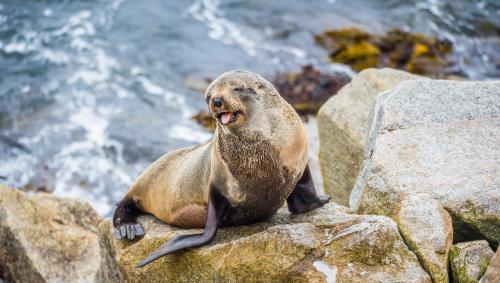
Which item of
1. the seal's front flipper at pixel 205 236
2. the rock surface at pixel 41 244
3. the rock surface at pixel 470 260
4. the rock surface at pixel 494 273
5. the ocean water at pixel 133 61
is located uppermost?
the rock surface at pixel 494 273

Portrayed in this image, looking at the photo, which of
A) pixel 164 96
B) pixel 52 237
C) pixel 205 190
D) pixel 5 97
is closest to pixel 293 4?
pixel 164 96

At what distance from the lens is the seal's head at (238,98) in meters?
4.34

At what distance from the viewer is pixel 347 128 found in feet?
24.6

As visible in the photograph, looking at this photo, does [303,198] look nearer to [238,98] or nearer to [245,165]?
[245,165]

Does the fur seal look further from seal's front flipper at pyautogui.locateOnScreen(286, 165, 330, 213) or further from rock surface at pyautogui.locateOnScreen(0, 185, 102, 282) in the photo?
rock surface at pyautogui.locateOnScreen(0, 185, 102, 282)

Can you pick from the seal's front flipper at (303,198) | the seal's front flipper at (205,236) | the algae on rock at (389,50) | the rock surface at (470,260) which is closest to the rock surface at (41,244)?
the seal's front flipper at (205,236)

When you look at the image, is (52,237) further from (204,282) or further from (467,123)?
(467,123)

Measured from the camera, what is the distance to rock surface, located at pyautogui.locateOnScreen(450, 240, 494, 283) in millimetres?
4125

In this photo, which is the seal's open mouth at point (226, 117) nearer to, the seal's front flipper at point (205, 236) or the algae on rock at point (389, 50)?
the seal's front flipper at point (205, 236)

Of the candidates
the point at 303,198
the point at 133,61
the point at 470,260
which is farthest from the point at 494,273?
the point at 133,61

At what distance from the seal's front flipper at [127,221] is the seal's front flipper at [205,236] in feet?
2.30

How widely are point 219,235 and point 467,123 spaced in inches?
90.7

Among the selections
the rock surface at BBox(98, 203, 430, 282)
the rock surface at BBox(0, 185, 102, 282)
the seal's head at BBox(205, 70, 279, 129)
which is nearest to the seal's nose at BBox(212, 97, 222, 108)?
the seal's head at BBox(205, 70, 279, 129)

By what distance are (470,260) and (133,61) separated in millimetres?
12933
